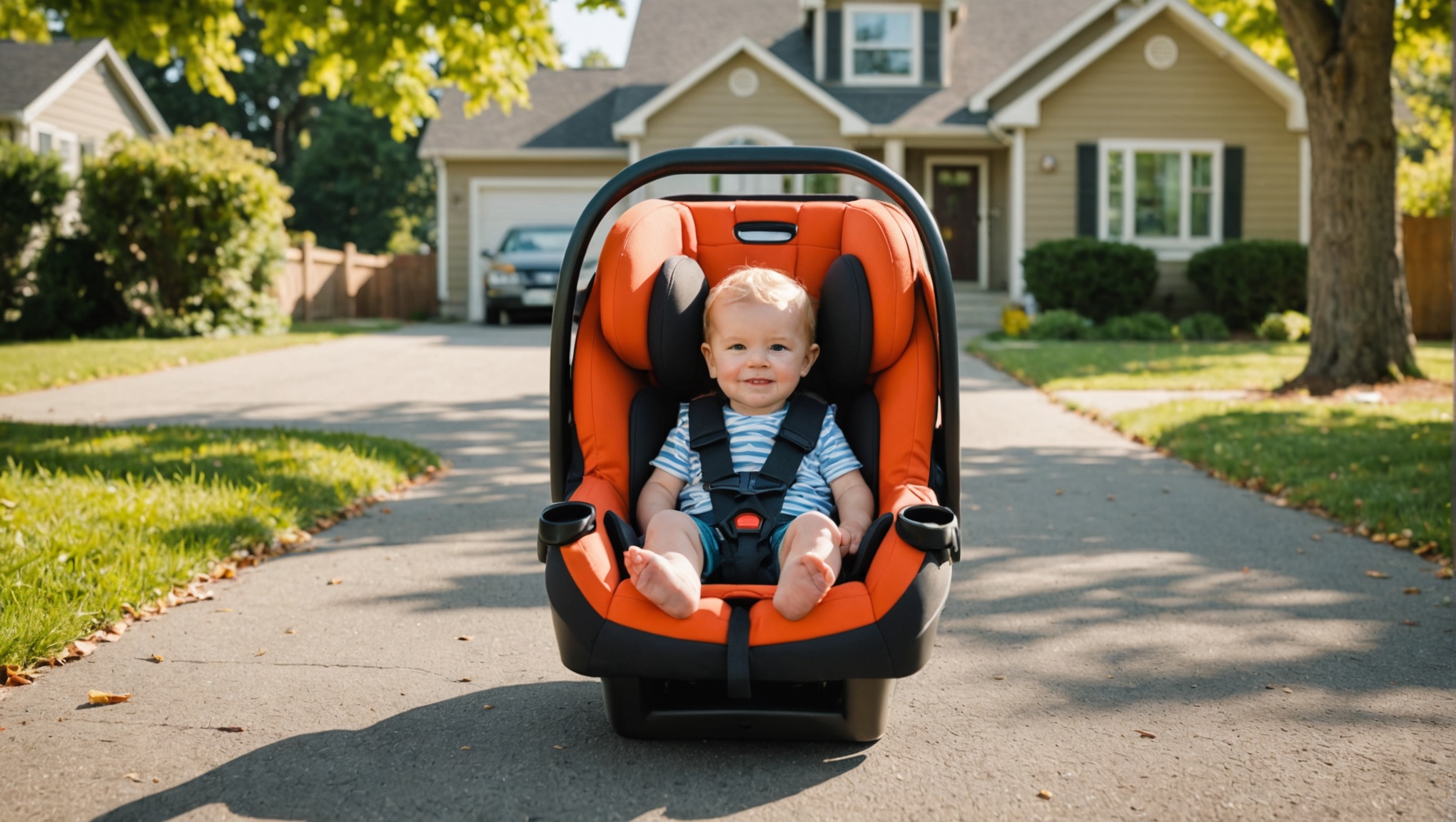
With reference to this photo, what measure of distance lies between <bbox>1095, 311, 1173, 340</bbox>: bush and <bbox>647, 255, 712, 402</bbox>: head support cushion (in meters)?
15.1

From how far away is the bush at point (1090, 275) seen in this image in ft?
61.8

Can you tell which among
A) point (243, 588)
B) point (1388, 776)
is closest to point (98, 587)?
point (243, 588)

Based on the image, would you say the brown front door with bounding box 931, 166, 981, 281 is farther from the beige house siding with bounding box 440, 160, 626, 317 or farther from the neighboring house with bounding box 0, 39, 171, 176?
the neighboring house with bounding box 0, 39, 171, 176

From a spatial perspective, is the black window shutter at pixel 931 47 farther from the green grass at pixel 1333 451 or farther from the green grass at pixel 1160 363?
the green grass at pixel 1333 451

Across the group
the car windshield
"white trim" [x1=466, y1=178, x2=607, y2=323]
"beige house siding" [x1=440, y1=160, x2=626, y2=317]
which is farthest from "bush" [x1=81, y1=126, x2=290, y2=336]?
"beige house siding" [x1=440, y1=160, x2=626, y2=317]

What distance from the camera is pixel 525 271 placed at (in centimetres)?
2161

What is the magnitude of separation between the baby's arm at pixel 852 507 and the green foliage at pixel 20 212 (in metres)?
17.1

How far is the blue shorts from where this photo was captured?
11.5ft

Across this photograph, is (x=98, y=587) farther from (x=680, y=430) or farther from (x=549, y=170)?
(x=549, y=170)

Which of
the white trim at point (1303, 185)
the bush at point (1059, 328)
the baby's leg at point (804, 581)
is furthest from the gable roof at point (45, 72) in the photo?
the baby's leg at point (804, 581)

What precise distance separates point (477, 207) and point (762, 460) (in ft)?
72.1

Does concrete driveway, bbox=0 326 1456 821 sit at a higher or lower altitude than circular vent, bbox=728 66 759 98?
lower

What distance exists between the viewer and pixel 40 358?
13.5m

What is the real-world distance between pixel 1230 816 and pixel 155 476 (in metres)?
5.65
